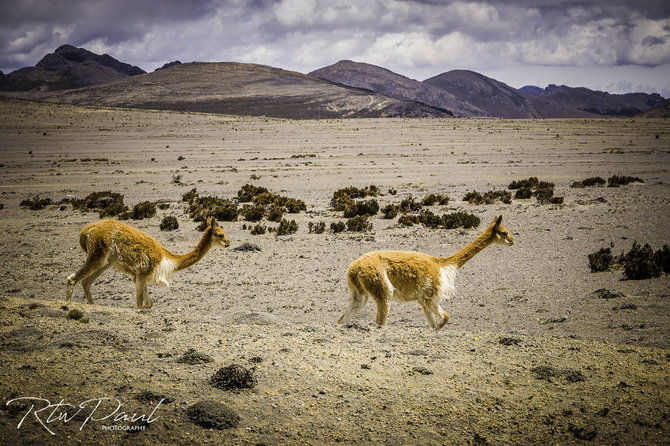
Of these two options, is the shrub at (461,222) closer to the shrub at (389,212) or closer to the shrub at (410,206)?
the shrub at (389,212)

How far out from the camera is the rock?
3756 mm

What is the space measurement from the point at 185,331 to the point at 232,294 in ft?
9.63

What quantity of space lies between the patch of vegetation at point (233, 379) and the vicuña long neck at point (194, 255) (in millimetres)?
2907

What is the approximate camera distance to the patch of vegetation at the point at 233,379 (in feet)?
14.3

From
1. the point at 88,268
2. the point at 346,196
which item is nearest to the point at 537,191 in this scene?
the point at 346,196

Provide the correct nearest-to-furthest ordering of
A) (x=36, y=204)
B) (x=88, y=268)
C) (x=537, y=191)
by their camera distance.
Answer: (x=88, y=268) → (x=36, y=204) → (x=537, y=191)

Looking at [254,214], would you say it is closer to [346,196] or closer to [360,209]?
[360,209]

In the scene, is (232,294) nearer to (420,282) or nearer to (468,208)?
(420,282)

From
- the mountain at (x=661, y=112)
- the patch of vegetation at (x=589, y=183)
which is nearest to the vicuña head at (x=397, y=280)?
the patch of vegetation at (x=589, y=183)

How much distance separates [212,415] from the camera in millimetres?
3807

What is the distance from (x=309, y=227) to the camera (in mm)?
13766

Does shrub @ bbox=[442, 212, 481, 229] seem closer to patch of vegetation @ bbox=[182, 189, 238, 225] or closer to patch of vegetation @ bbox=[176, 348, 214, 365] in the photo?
patch of vegetation @ bbox=[182, 189, 238, 225]

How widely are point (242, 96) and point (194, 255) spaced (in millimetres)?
139868

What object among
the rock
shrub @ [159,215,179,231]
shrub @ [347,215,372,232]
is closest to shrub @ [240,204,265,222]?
shrub @ [159,215,179,231]
